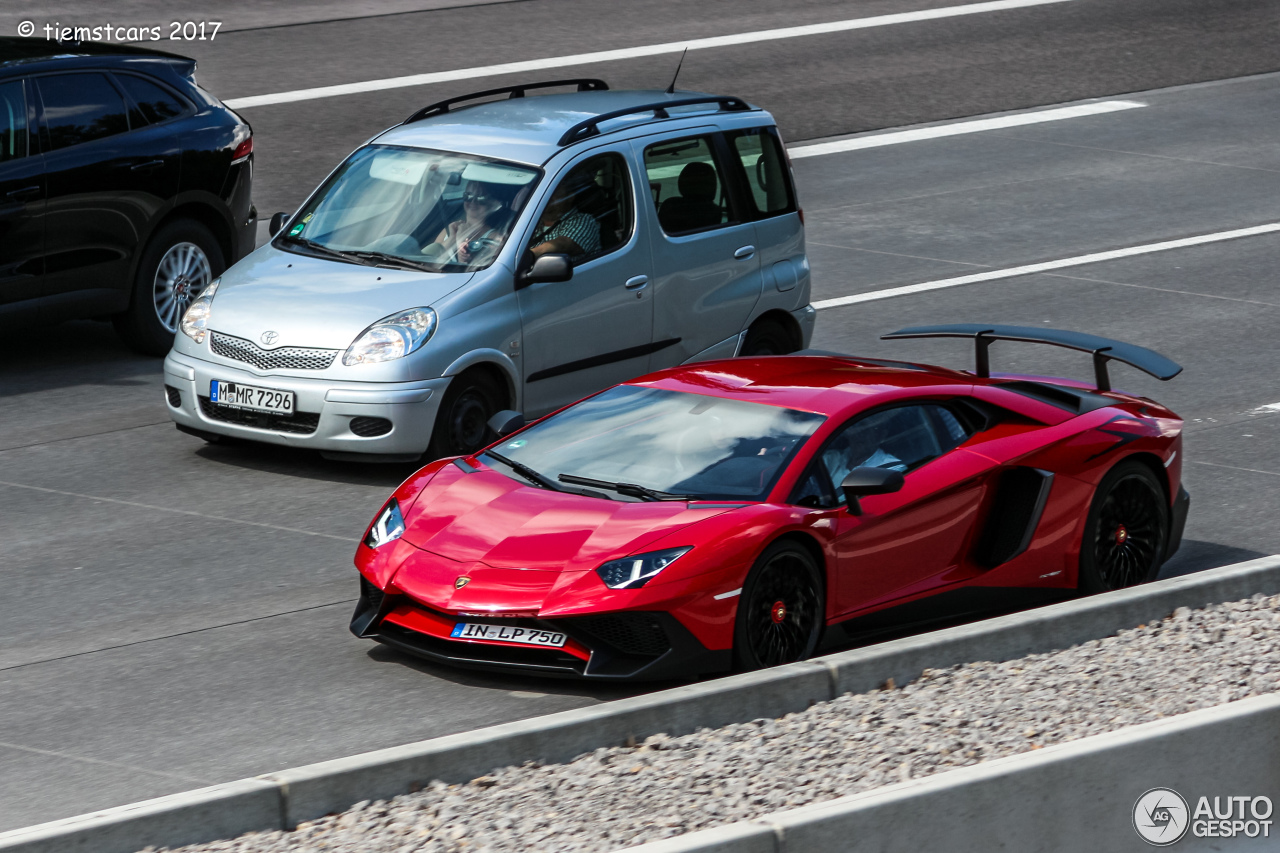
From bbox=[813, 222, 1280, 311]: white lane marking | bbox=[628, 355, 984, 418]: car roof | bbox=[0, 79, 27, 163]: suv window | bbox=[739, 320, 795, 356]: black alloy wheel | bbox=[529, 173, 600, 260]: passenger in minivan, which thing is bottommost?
bbox=[813, 222, 1280, 311]: white lane marking

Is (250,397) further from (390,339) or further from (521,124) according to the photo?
(521,124)

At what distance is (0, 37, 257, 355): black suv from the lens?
12.2 meters

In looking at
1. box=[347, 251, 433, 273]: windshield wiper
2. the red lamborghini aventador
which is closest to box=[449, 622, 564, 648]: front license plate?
the red lamborghini aventador

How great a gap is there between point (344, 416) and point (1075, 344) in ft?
12.4

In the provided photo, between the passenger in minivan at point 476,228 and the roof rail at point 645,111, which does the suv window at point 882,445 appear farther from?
the roof rail at point 645,111

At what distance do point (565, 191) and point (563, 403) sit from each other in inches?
48.9

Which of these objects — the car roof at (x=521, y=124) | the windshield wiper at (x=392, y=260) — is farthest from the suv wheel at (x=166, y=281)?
the windshield wiper at (x=392, y=260)

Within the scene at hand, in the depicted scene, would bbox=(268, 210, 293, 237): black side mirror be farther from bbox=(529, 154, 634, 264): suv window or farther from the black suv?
bbox=(529, 154, 634, 264): suv window

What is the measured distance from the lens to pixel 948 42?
25.5 metres

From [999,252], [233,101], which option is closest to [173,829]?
[999,252]

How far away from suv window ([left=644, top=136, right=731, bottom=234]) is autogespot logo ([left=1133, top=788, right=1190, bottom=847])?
654 centimetres

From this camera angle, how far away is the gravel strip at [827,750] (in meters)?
5.71

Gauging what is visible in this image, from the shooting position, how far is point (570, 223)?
37.1ft

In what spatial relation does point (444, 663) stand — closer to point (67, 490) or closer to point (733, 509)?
point (733, 509)
